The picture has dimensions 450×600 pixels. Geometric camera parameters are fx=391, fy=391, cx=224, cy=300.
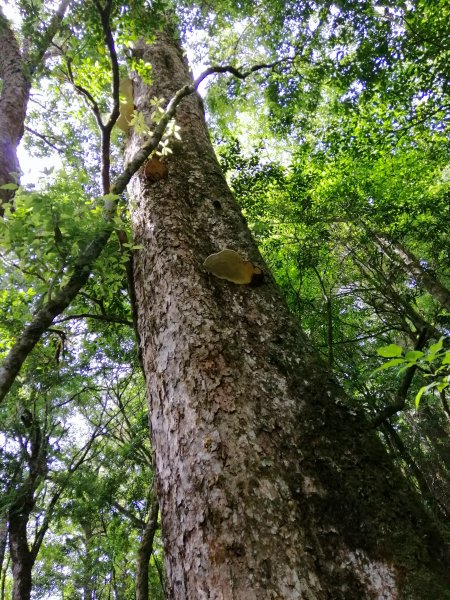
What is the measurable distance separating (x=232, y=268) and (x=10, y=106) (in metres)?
4.54

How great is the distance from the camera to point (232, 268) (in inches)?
83.2

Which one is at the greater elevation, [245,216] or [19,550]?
[245,216]

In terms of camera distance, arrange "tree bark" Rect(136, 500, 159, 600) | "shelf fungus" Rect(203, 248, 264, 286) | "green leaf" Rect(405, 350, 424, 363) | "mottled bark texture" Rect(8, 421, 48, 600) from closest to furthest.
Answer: "green leaf" Rect(405, 350, 424, 363) < "shelf fungus" Rect(203, 248, 264, 286) < "tree bark" Rect(136, 500, 159, 600) < "mottled bark texture" Rect(8, 421, 48, 600)

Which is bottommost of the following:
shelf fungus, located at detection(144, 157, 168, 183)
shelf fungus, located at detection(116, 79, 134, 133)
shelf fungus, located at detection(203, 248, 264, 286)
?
shelf fungus, located at detection(203, 248, 264, 286)

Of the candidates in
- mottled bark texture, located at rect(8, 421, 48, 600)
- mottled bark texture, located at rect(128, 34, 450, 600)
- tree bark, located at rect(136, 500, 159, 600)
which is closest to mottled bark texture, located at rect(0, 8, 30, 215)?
mottled bark texture, located at rect(128, 34, 450, 600)

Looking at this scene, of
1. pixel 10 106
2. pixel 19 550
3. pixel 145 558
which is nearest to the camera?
pixel 145 558

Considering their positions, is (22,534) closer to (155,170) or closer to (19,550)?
(19,550)

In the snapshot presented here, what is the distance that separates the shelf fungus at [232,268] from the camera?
207 centimetres

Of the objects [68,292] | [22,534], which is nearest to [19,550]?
[22,534]

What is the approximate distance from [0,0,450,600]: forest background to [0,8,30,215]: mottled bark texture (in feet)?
0.19

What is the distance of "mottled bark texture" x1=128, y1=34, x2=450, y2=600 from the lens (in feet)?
3.73

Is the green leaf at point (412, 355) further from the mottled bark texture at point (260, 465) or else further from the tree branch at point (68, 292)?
the tree branch at point (68, 292)

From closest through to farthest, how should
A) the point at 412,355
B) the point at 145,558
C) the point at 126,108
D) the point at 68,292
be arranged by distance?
the point at 412,355 < the point at 68,292 < the point at 145,558 < the point at 126,108

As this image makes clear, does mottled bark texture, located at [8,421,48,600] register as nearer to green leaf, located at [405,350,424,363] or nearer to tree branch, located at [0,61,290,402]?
tree branch, located at [0,61,290,402]
